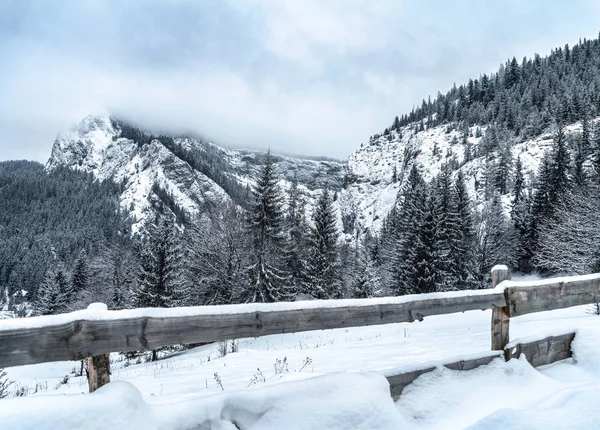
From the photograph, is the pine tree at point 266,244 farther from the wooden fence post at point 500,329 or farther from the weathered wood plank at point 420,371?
the weathered wood plank at point 420,371

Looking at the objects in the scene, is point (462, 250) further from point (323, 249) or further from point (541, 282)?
point (541, 282)

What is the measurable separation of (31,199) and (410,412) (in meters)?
232

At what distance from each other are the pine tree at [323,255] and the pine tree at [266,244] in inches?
191

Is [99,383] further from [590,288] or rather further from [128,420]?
[590,288]

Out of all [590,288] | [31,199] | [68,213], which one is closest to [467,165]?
[590,288]

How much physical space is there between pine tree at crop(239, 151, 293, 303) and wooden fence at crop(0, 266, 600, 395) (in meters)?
23.6

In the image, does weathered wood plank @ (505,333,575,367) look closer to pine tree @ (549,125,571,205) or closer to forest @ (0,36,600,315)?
forest @ (0,36,600,315)

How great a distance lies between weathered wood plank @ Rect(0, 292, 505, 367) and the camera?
228 centimetres

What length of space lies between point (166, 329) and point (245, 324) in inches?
24.9

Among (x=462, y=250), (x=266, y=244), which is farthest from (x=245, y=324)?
(x=462, y=250)

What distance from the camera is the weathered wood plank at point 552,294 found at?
4.92m

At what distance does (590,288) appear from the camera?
5.87 metres

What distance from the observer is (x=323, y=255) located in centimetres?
3766

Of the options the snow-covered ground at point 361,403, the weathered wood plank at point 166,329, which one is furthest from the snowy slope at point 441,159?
the weathered wood plank at point 166,329
